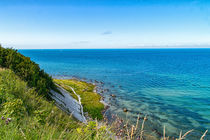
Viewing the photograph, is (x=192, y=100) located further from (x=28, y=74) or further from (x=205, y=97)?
(x=28, y=74)

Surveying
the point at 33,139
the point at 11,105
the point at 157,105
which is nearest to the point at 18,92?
the point at 11,105

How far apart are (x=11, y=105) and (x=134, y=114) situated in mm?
22571

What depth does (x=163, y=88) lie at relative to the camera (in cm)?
4159

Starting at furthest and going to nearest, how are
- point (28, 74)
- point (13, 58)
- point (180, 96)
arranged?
1. point (180, 96)
2. point (13, 58)
3. point (28, 74)

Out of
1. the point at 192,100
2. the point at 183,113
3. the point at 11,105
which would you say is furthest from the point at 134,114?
the point at 11,105

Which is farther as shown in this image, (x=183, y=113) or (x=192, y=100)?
(x=192, y=100)

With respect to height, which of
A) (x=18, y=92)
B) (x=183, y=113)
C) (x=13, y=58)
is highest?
(x=13, y=58)

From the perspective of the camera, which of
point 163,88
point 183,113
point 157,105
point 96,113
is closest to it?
point 96,113

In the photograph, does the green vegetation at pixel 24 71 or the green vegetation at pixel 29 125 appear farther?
the green vegetation at pixel 24 71

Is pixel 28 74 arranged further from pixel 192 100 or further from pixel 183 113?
pixel 192 100

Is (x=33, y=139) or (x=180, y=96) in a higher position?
(x=33, y=139)

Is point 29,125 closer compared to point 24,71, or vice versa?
point 29,125

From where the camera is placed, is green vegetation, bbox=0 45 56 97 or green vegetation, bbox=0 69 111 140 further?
green vegetation, bbox=0 45 56 97

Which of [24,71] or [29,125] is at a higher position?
[24,71]
